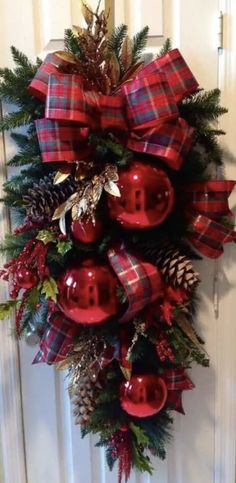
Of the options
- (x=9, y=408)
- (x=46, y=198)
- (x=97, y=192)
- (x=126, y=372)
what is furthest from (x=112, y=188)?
(x=9, y=408)

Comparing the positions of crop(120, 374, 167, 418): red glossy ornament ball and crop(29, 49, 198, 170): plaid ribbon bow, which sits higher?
crop(29, 49, 198, 170): plaid ribbon bow

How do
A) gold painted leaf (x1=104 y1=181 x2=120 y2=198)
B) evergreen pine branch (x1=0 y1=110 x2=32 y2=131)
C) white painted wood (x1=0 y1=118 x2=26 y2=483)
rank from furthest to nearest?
white painted wood (x1=0 y1=118 x2=26 y2=483), evergreen pine branch (x1=0 y1=110 x2=32 y2=131), gold painted leaf (x1=104 y1=181 x2=120 y2=198)

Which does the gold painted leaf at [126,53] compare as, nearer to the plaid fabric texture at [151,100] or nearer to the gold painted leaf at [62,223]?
the plaid fabric texture at [151,100]

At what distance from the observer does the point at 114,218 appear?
775 millimetres

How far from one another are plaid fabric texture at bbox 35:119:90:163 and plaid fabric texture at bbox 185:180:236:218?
0.76ft

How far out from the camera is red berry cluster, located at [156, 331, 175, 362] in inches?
31.9

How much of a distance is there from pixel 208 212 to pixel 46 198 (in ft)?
0.99

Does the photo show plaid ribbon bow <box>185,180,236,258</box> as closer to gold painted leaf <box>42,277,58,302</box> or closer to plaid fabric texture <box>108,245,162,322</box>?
plaid fabric texture <box>108,245,162,322</box>

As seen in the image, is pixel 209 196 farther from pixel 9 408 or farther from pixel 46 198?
pixel 9 408

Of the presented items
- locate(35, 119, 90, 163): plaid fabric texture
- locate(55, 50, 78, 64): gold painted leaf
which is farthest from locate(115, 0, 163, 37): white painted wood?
locate(35, 119, 90, 163): plaid fabric texture

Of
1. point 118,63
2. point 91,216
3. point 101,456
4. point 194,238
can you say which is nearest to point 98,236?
point 91,216

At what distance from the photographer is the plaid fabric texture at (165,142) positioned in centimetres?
74

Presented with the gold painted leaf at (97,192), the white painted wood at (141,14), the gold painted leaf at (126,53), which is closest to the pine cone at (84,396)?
the gold painted leaf at (97,192)

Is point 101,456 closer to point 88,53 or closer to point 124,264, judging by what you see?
point 124,264
